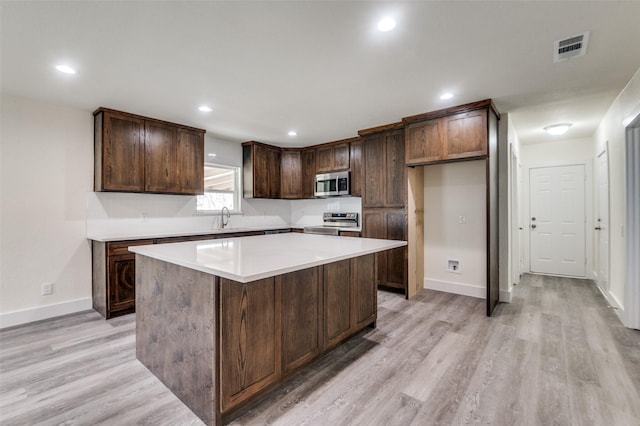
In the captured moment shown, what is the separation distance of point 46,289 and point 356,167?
14.8ft

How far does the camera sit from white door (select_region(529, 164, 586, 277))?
5.14m

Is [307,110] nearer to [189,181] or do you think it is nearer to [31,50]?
[189,181]

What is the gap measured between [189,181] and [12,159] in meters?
1.81

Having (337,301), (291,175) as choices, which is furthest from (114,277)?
(291,175)

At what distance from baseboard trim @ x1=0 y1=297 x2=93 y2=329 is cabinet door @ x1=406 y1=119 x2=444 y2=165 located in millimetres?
4516

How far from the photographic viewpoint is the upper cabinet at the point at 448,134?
131 inches

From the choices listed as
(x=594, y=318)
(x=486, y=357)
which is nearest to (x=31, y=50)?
(x=486, y=357)

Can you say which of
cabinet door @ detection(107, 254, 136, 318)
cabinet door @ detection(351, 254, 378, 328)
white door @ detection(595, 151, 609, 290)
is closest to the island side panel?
cabinet door @ detection(107, 254, 136, 318)

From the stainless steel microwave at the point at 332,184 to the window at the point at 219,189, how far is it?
151 cm

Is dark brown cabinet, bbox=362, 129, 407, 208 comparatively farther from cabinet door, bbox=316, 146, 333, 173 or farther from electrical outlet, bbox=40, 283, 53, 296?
electrical outlet, bbox=40, 283, 53, 296

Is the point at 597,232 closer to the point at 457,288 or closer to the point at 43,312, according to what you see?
the point at 457,288

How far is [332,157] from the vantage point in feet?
17.8

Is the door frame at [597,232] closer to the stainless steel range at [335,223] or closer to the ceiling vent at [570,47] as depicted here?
the ceiling vent at [570,47]

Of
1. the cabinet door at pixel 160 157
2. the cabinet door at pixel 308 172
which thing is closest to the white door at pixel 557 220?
the cabinet door at pixel 308 172
